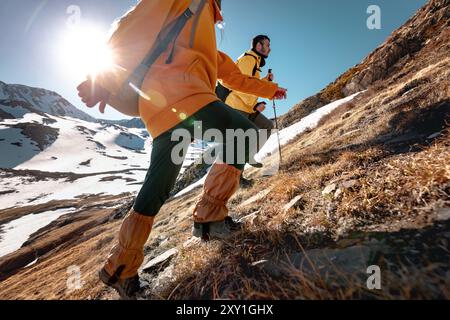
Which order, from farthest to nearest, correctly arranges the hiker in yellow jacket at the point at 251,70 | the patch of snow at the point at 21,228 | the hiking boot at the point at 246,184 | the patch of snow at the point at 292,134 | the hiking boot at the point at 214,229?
the patch of snow at the point at 21,228 → the patch of snow at the point at 292,134 → the hiking boot at the point at 246,184 → the hiker in yellow jacket at the point at 251,70 → the hiking boot at the point at 214,229

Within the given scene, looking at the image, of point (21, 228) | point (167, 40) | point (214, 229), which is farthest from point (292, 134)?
point (21, 228)

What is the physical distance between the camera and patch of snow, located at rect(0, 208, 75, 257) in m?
36.2

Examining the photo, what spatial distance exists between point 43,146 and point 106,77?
555 ft

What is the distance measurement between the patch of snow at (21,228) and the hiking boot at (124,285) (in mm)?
40857

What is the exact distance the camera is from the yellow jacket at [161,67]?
8.07 feet

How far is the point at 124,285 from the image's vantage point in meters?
2.56

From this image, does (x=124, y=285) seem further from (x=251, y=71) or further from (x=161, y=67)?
(x=251, y=71)

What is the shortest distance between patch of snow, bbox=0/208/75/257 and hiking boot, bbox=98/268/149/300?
40857 mm

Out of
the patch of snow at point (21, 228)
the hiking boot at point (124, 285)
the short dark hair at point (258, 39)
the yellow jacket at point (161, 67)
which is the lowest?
the patch of snow at point (21, 228)

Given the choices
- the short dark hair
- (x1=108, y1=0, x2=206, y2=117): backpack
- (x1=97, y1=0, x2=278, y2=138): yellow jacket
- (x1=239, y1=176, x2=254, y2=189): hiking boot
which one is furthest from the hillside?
the short dark hair

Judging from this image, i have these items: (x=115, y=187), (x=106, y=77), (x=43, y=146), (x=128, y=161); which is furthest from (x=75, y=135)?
(x=106, y=77)

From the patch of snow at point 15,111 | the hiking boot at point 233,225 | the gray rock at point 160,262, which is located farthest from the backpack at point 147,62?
the patch of snow at point 15,111

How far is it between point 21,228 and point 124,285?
56.0 meters

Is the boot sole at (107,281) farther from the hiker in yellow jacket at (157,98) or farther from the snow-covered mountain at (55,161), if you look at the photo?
the snow-covered mountain at (55,161)
